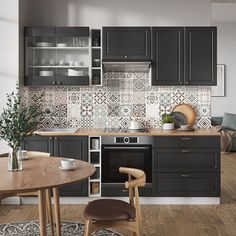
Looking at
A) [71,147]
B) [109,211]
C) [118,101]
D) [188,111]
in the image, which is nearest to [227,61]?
[188,111]

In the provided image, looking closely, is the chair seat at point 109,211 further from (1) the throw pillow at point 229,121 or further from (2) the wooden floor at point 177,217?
(1) the throw pillow at point 229,121

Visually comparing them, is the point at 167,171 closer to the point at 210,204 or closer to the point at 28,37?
the point at 210,204

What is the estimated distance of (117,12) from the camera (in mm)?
5238

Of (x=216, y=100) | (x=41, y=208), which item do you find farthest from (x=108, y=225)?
(x=216, y=100)

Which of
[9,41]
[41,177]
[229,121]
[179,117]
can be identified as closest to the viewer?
[41,177]

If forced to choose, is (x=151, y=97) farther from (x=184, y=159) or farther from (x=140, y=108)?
(x=184, y=159)

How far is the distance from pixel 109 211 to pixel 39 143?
2159mm

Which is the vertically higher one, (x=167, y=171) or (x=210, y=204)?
(x=167, y=171)

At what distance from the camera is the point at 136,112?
17.4 ft

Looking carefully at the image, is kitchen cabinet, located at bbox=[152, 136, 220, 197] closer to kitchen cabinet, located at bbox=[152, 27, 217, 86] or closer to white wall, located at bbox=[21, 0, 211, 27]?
kitchen cabinet, located at bbox=[152, 27, 217, 86]

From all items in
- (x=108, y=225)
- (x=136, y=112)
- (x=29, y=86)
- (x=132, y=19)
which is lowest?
(x=108, y=225)

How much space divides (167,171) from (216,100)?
5.31 m

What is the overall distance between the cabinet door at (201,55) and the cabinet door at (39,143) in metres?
1.90

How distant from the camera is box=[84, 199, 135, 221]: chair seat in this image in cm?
269
